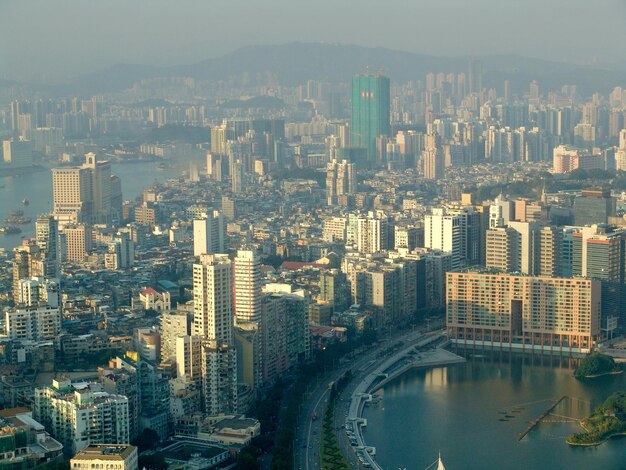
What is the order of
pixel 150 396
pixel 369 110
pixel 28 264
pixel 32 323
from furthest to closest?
pixel 369 110 < pixel 28 264 < pixel 32 323 < pixel 150 396

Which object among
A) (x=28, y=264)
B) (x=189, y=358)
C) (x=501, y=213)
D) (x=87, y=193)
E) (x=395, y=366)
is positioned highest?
(x=87, y=193)

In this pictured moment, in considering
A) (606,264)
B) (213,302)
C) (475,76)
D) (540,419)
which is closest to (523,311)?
(606,264)

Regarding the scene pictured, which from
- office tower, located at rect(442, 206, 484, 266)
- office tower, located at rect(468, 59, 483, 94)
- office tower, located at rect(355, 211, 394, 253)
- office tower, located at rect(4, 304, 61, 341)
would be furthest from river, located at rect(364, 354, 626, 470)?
office tower, located at rect(468, 59, 483, 94)

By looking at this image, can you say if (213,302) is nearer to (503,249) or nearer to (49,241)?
(49,241)

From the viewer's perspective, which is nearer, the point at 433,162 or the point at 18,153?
the point at 18,153

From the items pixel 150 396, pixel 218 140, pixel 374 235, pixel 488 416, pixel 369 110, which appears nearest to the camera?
pixel 150 396

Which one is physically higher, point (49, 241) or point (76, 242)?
point (49, 241)

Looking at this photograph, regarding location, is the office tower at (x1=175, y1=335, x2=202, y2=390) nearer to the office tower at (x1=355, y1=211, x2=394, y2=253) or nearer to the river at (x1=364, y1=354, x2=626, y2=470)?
the river at (x1=364, y1=354, x2=626, y2=470)
